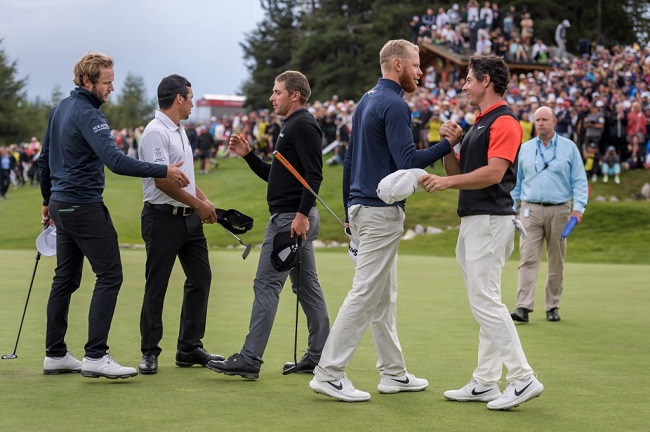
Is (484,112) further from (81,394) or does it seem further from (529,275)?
(529,275)

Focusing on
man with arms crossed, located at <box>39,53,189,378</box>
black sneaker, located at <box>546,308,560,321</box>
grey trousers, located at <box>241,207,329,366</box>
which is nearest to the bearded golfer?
grey trousers, located at <box>241,207,329,366</box>

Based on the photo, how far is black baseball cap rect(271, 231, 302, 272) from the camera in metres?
7.61

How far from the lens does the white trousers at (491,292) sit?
6691 mm

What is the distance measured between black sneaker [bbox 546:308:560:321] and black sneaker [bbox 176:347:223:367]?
4662 mm

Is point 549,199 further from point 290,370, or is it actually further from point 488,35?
point 488,35

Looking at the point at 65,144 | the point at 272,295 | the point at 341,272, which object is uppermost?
the point at 65,144

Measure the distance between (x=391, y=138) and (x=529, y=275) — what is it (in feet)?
17.0

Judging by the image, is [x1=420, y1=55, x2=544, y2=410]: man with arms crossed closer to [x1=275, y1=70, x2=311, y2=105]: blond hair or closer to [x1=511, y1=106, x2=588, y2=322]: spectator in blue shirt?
[x1=275, y1=70, x2=311, y2=105]: blond hair

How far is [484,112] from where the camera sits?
699 cm

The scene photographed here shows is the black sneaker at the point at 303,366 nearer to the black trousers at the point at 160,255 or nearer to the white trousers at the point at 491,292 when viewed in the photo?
the black trousers at the point at 160,255

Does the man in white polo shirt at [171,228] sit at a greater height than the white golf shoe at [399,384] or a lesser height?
greater

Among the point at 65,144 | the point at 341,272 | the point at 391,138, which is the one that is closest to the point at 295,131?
the point at 391,138

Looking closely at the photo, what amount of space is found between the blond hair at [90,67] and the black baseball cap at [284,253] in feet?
5.80

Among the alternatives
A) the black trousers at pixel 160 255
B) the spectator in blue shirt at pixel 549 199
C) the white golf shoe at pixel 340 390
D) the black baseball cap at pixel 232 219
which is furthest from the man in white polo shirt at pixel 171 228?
the spectator in blue shirt at pixel 549 199
